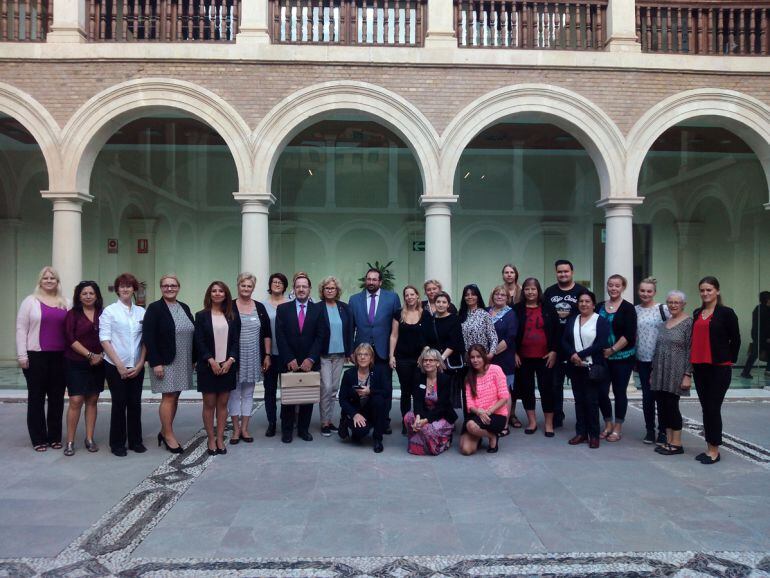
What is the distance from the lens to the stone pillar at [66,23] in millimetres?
8805

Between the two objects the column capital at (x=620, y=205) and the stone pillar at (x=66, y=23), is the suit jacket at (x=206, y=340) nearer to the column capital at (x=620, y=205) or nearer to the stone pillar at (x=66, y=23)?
the stone pillar at (x=66, y=23)

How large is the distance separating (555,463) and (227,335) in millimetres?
3295

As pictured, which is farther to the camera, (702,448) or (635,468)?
(702,448)

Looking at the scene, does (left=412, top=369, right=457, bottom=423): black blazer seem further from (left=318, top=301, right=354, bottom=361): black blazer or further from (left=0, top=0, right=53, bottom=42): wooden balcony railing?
(left=0, top=0, right=53, bottom=42): wooden balcony railing

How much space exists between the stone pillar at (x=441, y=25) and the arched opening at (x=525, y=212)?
198 cm

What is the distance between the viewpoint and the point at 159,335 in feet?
17.9

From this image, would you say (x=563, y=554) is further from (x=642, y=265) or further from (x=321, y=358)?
(x=642, y=265)

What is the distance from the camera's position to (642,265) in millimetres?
10938

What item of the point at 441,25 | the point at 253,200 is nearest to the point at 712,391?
the point at 253,200

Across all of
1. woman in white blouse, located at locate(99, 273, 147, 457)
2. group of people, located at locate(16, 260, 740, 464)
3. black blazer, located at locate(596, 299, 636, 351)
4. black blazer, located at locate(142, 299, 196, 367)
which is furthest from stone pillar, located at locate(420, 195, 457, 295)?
woman in white blouse, located at locate(99, 273, 147, 457)

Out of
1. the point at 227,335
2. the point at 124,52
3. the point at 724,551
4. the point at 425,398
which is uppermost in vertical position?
the point at 124,52

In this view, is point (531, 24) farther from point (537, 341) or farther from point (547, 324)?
point (537, 341)

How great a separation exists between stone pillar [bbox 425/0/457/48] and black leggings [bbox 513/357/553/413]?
531cm

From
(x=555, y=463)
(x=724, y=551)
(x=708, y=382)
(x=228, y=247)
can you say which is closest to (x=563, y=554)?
(x=724, y=551)
